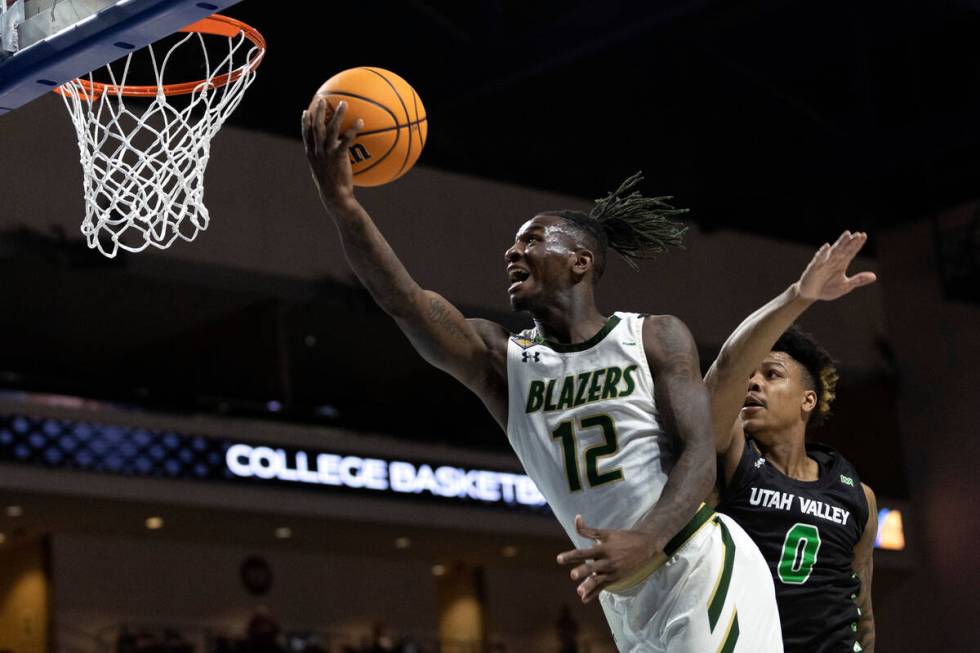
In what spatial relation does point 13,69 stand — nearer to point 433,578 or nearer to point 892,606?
point 433,578

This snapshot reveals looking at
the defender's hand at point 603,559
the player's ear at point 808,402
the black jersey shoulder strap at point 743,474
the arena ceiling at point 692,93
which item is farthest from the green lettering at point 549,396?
the arena ceiling at point 692,93

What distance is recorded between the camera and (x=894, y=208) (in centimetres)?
2119

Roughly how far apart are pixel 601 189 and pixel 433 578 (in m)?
5.52

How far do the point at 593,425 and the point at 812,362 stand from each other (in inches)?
53.1

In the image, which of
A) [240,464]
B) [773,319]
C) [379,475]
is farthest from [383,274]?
[379,475]

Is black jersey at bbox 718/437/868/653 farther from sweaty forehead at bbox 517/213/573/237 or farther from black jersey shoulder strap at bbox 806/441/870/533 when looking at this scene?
sweaty forehead at bbox 517/213/573/237

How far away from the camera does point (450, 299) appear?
1672cm

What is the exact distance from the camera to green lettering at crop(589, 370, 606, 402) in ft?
13.0

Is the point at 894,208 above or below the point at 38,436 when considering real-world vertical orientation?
above

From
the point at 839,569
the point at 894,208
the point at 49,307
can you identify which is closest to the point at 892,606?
the point at 894,208

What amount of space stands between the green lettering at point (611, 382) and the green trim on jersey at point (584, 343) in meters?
0.10

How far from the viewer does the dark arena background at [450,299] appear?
577 inches

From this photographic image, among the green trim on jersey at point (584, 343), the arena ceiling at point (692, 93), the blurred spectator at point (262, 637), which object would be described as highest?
the arena ceiling at point (692, 93)

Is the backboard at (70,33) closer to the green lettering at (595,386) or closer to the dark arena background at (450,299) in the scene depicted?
the green lettering at (595,386)
